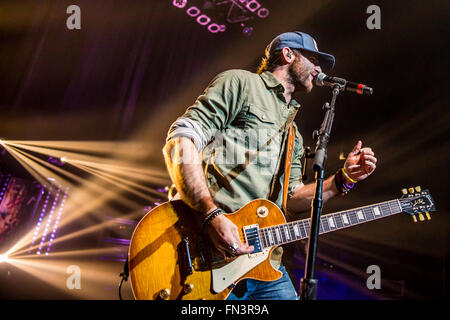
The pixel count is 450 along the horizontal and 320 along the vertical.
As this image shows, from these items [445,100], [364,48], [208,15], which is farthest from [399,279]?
[208,15]

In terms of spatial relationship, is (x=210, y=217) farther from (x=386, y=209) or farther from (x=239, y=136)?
(x=386, y=209)

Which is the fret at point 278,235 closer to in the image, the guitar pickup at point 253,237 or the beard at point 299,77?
the guitar pickup at point 253,237

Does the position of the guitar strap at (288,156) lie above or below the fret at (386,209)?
above

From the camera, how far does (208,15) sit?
513 centimetres

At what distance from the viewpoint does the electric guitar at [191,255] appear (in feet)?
6.02

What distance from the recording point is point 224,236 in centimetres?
178

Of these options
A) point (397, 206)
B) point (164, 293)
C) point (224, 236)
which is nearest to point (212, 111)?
point (224, 236)

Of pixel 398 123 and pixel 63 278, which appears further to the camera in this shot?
pixel 63 278

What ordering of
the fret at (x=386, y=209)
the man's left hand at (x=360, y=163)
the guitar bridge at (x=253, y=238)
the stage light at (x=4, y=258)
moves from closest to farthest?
the guitar bridge at (x=253, y=238), the man's left hand at (x=360, y=163), the fret at (x=386, y=209), the stage light at (x=4, y=258)

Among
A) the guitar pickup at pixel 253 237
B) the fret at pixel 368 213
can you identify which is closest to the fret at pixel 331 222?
the fret at pixel 368 213

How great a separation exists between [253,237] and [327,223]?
2.02ft

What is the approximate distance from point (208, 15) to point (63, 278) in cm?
570

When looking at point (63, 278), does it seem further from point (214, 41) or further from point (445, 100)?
point (445, 100)

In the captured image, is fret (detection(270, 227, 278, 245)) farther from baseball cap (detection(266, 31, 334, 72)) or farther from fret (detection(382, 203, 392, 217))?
baseball cap (detection(266, 31, 334, 72))
